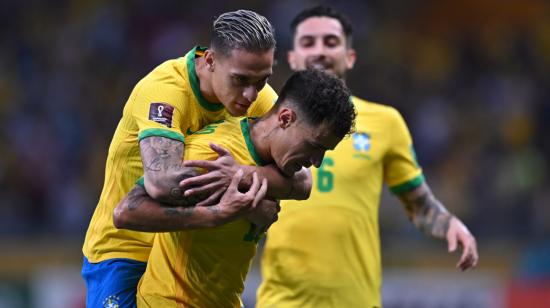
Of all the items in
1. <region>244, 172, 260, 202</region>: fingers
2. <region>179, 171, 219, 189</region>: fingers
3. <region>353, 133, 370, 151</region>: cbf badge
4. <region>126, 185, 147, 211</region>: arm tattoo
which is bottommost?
<region>353, 133, 370, 151</region>: cbf badge

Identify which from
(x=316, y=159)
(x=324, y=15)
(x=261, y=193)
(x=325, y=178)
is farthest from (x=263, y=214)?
(x=324, y=15)

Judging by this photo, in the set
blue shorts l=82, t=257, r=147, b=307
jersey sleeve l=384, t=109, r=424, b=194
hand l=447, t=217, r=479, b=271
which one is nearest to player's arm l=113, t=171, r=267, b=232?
blue shorts l=82, t=257, r=147, b=307

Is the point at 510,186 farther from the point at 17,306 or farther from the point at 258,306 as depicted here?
the point at 258,306

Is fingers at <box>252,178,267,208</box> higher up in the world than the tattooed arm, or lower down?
higher up

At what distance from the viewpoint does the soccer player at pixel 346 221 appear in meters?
5.69

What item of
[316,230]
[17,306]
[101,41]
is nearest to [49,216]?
[17,306]

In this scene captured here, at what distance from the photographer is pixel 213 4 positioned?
16062 millimetres

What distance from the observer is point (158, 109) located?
14.3 feet

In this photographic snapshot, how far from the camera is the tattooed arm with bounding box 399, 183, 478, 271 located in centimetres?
562

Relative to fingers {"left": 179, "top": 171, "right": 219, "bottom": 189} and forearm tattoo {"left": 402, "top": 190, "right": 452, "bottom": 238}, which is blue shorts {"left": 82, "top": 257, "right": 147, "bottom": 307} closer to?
fingers {"left": 179, "top": 171, "right": 219, "bottom": 189}

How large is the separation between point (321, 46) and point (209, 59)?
69.3 inches

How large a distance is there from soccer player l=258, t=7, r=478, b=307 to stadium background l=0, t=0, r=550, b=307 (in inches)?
191

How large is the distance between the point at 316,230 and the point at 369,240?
33 centimetres

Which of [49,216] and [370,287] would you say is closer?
[370,287]
